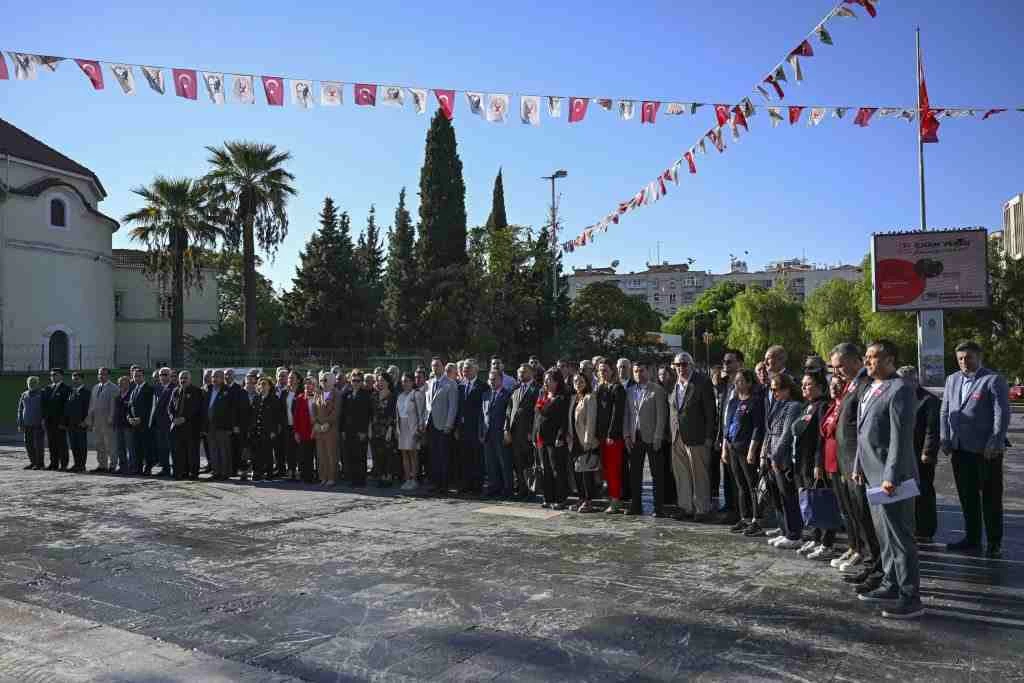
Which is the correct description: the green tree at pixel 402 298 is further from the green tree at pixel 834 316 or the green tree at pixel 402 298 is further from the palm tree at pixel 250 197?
the green tree at pixel 834 316

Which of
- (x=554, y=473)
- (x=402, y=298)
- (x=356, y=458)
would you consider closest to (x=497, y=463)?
(x=554, y=473)

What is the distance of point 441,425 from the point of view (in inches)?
471

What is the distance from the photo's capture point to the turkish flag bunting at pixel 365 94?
44.2ft

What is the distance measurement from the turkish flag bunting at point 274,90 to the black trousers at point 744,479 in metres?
8.79

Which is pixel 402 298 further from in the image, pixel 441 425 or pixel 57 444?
pixel 441 425

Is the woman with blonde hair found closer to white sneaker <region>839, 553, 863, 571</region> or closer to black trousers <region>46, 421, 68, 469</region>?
black trousers <region>46, 421, 68, 469</region>

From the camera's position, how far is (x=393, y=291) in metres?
44.0

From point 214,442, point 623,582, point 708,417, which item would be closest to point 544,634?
point 623,582

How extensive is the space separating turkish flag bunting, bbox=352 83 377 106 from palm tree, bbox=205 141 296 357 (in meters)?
22.4

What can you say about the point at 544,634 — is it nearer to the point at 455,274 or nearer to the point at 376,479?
the point at 376,479

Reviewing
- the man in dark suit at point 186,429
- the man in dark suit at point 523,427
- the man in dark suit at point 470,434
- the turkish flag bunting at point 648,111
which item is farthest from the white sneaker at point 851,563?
the man in dark suit at point 186,429

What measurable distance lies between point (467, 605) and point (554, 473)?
4434mm

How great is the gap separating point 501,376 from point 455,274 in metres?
26.2

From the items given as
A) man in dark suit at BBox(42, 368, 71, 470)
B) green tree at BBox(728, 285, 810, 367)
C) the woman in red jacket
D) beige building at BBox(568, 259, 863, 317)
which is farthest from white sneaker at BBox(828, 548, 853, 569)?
beige building at BBox(568, 259, 863, 317)
